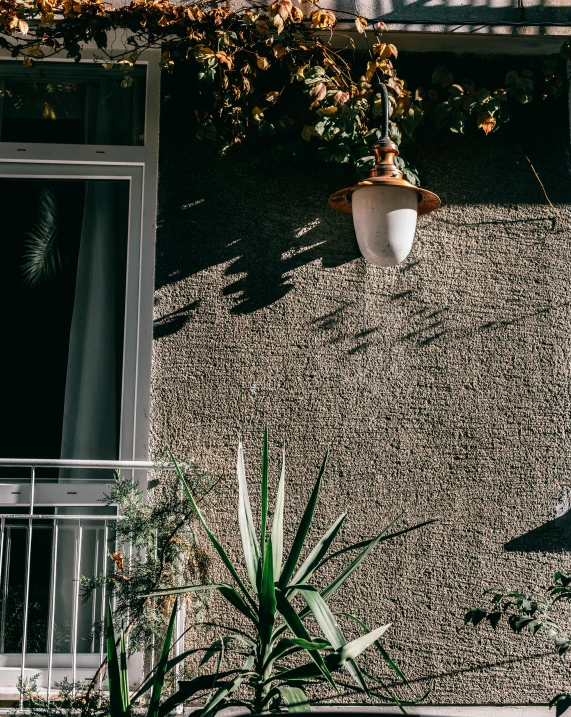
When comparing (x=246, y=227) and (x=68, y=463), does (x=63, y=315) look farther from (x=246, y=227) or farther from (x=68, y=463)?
(x=246, y=227)

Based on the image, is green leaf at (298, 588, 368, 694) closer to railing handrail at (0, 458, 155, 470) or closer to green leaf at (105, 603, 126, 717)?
green leaf at (105, 603, 126, 717)

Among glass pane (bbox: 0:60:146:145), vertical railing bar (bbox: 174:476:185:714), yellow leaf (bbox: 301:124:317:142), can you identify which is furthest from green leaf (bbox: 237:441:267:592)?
glass pane (bbox: 0:60:146:145)

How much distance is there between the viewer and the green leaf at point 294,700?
259cm

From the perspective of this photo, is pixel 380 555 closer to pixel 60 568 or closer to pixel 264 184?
pixel 60 568

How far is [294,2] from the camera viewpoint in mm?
3867

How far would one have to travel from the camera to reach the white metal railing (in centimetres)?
348

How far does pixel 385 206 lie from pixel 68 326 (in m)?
1.76

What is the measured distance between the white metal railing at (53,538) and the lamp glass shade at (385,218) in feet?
4.77

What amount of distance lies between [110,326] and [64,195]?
30.1 inches

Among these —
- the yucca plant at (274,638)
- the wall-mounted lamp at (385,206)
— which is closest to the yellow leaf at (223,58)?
the wall-mounted lamp at (385,206)

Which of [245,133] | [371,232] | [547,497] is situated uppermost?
[245,133]

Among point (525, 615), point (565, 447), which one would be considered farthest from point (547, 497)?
point (525, 615)

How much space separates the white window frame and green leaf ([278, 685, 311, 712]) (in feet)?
4.62

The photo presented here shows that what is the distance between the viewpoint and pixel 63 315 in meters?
4.03
